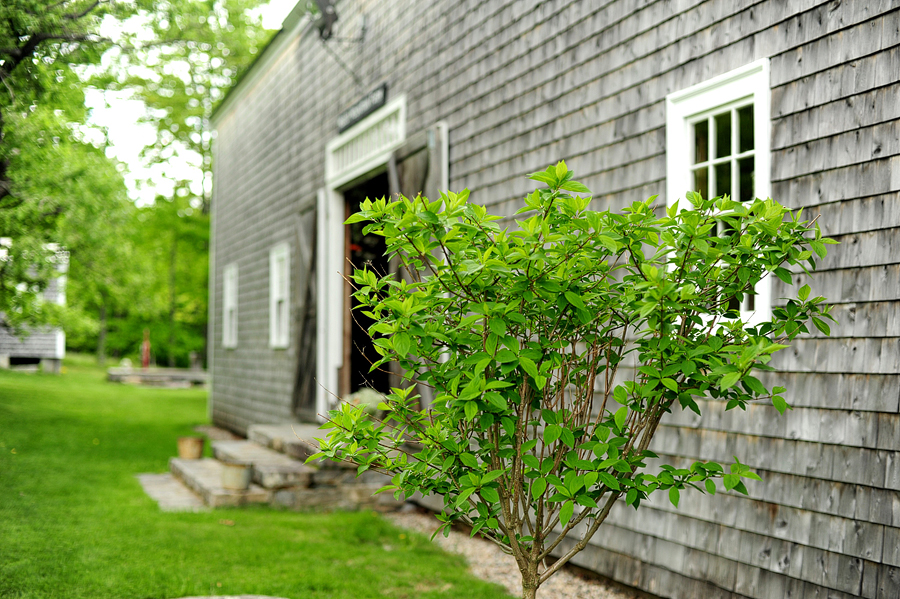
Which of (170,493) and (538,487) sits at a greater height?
(538,487)

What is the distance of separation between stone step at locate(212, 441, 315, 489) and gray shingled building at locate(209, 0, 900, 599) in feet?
9.21

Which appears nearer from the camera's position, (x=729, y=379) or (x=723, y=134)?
(x=729, y=379)

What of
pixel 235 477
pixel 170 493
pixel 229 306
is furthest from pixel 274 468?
pixel 229 306

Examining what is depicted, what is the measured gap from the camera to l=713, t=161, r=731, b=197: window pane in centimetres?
407

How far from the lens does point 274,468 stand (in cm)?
679

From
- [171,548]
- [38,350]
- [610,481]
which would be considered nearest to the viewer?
[610,481]

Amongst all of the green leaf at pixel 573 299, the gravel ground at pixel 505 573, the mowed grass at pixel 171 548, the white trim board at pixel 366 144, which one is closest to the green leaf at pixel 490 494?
the green leaf at pixel 573 299

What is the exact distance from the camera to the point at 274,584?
4.36 meters

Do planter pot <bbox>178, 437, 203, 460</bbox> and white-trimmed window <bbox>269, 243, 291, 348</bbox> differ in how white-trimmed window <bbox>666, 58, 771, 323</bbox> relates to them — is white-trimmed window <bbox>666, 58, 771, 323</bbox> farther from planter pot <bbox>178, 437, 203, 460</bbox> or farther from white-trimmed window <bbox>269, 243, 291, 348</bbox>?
white-trimmed window <bbox>269, 243, 291, 348</bbox>

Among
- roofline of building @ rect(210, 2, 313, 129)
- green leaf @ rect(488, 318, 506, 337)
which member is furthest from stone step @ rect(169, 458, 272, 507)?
roofline of building @ rect(210, 2, 313, 129)

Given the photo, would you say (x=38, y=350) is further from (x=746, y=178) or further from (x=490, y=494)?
(x=490, y=494)

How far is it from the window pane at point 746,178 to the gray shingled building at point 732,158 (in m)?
0.01

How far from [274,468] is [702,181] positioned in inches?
180

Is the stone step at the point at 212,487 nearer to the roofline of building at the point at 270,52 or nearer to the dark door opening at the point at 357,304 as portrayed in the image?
the dark door opening at the point at 357,304
